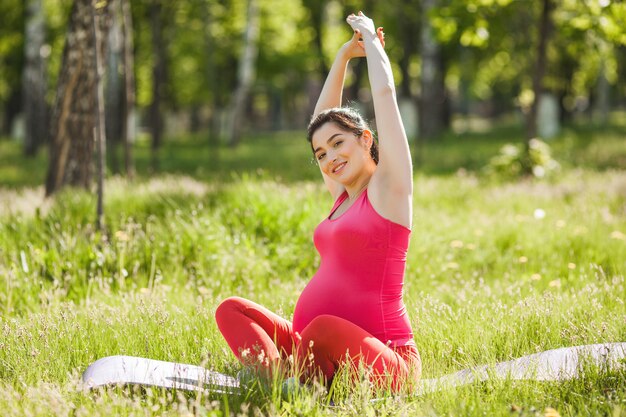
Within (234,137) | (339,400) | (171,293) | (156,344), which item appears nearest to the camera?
(339,400)

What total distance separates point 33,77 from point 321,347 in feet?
60.5

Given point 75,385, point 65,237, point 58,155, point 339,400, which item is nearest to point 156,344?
point 75,385

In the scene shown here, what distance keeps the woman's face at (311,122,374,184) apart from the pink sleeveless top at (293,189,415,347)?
17 cm

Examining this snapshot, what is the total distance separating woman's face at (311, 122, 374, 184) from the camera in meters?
3.39

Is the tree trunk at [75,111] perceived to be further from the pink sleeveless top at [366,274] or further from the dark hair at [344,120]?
the pink sleeveless top at [366,274]

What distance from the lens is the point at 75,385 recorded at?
10.5 ft

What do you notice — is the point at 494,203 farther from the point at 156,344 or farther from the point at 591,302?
the point at 156,344

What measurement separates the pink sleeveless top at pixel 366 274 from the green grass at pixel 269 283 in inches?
12.8

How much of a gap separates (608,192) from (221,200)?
195 inches

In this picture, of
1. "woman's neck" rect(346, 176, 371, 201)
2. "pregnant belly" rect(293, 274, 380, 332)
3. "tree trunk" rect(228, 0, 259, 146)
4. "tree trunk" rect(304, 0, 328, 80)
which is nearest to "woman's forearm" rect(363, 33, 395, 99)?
"woman's neck" rect(346, 176, 371, 201)

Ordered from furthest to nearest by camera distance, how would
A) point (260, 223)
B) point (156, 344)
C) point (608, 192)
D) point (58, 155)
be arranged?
1. point (608, 192)
2. point (58, 155)
3. point (260, 223)
4. point (156, 344)

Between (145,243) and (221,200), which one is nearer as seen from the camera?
(145,243)

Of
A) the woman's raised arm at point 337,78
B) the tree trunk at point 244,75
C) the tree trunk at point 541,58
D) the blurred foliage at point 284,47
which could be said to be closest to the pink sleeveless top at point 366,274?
the woman's raised arm at point 337,78

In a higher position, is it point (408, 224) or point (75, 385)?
point (408, 224)
